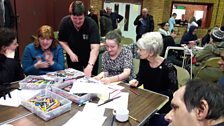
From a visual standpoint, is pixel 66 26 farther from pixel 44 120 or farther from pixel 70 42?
pixel 44 120

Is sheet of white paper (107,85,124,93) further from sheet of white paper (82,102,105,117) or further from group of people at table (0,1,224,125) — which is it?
sheet of white paper (82,102,105,117)

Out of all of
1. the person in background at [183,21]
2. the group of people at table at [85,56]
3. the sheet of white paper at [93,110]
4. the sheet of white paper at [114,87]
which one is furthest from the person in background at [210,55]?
the person in background at [183,21]

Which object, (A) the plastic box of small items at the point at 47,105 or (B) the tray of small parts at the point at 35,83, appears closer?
(A) the plastic box of small items at the point at 47,105

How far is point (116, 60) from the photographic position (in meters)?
2.39

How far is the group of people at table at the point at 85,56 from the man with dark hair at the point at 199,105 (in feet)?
3.07

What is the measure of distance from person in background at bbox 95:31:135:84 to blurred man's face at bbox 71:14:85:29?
344 millimetres

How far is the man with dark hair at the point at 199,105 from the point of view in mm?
915

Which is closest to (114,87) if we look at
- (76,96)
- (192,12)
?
(76,96)

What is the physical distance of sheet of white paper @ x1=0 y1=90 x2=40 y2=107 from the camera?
1600mm

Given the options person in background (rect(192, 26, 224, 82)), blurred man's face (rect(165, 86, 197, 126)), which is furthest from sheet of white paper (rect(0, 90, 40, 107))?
person in background (rect(192, 26, 224, 82))

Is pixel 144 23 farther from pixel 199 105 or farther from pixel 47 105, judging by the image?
pixel 199 105

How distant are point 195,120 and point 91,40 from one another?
184cm

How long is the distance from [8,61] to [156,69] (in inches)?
54.0

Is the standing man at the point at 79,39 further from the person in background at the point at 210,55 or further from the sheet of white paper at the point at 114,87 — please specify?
the person in background at the point at 210,55
